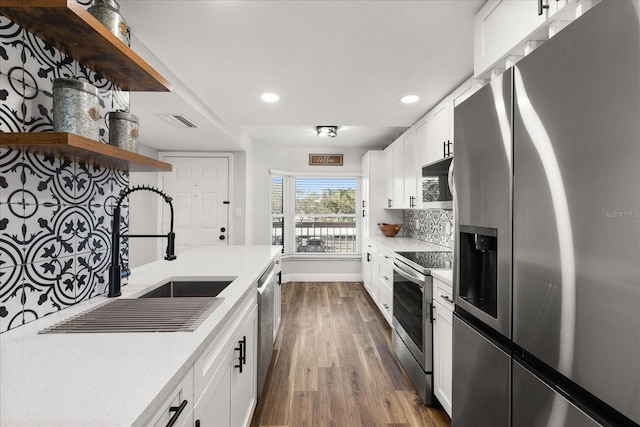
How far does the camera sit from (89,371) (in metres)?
0.73

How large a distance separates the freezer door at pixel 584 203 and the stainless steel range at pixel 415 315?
3.79 ft

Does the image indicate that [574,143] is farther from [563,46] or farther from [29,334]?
[29,334]

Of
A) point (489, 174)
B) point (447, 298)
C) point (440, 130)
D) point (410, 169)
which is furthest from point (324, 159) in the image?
point (489, 174)

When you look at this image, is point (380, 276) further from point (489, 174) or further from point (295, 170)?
point (489, 174)

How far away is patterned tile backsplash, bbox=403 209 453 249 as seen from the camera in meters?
3.21

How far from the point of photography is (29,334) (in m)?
0.94

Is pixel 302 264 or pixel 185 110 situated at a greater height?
pixel 185 110

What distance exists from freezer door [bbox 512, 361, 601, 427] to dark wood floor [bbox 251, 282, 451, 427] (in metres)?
1.13

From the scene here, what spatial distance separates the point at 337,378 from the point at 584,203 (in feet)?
7.11

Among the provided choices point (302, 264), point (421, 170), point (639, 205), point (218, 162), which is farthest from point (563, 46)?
point (302, 264)

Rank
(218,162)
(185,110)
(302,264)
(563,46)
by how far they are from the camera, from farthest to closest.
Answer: (302,264) < (218,162) < (185,110) < (563,46)

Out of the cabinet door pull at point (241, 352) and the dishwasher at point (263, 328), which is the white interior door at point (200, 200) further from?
the cabinet door pull at point (241, 352)

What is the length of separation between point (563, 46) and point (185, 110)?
268 centimetres

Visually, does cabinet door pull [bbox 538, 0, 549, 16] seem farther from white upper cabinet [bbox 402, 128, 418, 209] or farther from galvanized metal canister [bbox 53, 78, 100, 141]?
white upper cabinet [bbox 402, 128, 418, 209]
